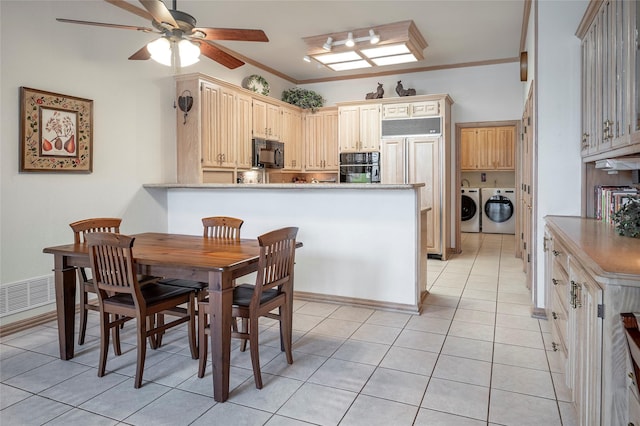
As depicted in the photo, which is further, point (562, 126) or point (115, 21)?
point (115, 21)

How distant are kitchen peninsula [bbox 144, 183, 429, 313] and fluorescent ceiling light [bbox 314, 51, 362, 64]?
2005 mm

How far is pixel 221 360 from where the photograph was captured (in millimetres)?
2197

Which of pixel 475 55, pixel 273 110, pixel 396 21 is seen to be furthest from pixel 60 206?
pixel 475 55

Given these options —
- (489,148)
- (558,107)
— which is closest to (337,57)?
(558,107)

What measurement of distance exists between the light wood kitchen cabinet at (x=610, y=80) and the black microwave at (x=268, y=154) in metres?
3.79

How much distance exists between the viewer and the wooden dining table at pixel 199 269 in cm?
219

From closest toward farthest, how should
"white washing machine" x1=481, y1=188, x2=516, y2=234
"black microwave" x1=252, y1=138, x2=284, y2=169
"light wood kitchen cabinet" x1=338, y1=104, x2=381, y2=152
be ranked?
1. "black microwave" x1=252, y1=138, x2=284, y2=169
2. "light wood kitchen cabinet" x1=338, y1=104, x2=381, y2=152
3. "white washing machine" x1=481, y1=188, x2=516, y2=234

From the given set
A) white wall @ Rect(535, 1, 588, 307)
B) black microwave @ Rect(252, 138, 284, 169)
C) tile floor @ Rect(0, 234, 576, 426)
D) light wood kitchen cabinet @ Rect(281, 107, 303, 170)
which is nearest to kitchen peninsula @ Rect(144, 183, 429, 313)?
tile floor @ Rect(0, 234, 576, 426)

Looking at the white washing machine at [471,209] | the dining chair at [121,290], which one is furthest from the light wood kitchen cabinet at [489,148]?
the dining chair at [121,290]

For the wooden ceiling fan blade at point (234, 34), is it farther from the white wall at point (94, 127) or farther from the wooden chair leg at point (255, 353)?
the wooden chair leg at point (255, 353)

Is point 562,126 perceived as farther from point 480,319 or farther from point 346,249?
point 346,249

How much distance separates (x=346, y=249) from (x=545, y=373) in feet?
6.16

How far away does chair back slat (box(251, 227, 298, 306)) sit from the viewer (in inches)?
91.4

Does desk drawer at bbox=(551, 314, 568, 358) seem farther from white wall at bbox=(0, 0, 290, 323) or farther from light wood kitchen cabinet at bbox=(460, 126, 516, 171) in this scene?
light wood kitchen cabinet at bbox=(460, 126, 516, 171)
